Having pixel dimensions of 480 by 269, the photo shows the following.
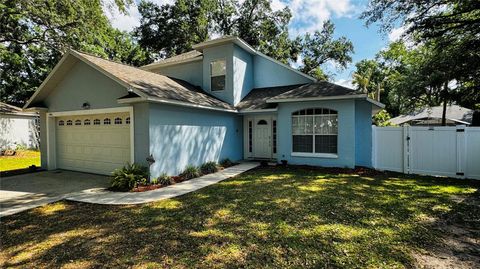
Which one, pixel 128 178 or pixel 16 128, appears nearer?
pixel 128 178

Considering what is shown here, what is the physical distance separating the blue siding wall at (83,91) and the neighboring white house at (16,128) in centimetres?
1228

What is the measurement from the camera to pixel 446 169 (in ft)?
30.1

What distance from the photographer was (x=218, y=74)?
45.1 ft

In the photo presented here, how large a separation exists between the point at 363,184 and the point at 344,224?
3.87 m

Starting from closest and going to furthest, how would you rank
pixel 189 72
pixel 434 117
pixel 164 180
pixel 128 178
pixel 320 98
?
pixel 128 178 → pixel 164 180 → pixel 320 98 → pixel 189 72 → pixel 434 117

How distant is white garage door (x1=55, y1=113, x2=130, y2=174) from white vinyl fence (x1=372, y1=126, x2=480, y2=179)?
10.6 metres

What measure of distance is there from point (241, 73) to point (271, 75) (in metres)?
2.07

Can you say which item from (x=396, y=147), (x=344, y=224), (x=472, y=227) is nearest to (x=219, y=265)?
(x=344, y=224)

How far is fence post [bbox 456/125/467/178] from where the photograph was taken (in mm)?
8781

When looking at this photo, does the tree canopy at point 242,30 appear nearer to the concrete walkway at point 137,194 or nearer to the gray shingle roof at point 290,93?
the gray shingle roof at point 290,93

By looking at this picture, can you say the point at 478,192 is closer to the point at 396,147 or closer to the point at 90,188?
the point at 396,147

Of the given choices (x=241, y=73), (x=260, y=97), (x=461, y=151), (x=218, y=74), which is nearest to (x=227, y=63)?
(x=218, y=74)

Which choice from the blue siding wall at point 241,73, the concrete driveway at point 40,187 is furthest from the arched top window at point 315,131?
the concrete driveway at point 40,187

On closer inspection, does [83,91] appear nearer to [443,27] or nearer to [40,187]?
[40,187]
